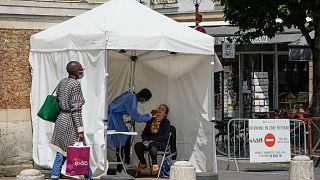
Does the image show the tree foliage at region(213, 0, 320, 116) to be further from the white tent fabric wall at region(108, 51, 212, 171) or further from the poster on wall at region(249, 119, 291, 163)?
the white tent fabric wall at region(108, 51, 212, 171)

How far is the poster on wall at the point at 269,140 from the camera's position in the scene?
14.8 meters

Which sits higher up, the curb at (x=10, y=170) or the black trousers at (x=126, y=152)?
the black trousers at (x=126, y=152)

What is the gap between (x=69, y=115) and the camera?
1159 centimetres

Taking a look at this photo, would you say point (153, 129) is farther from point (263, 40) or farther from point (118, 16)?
point (263, 40)

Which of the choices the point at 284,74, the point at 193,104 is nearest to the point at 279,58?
the point at 284,74

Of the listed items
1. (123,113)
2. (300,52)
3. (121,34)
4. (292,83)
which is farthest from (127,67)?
(292,83)

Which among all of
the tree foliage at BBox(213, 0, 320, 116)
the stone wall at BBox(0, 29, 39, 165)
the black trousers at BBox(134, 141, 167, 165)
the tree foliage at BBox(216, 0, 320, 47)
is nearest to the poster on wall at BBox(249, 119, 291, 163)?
the black trousers at BBox(134, 141, 167, 165)

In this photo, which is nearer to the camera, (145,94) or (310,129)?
(145,94)

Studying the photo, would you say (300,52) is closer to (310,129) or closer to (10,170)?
(310,129)

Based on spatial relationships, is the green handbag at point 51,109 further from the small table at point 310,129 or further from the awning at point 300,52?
the awning at point 300,52

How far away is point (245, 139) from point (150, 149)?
119 inches

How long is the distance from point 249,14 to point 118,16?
4816mm

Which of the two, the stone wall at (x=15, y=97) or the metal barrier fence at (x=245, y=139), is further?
the metal barrier fence at (x=245, y=139)

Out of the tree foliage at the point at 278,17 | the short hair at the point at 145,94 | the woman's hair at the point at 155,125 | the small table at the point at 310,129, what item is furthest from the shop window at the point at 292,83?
the short hair at the point at 145,94
